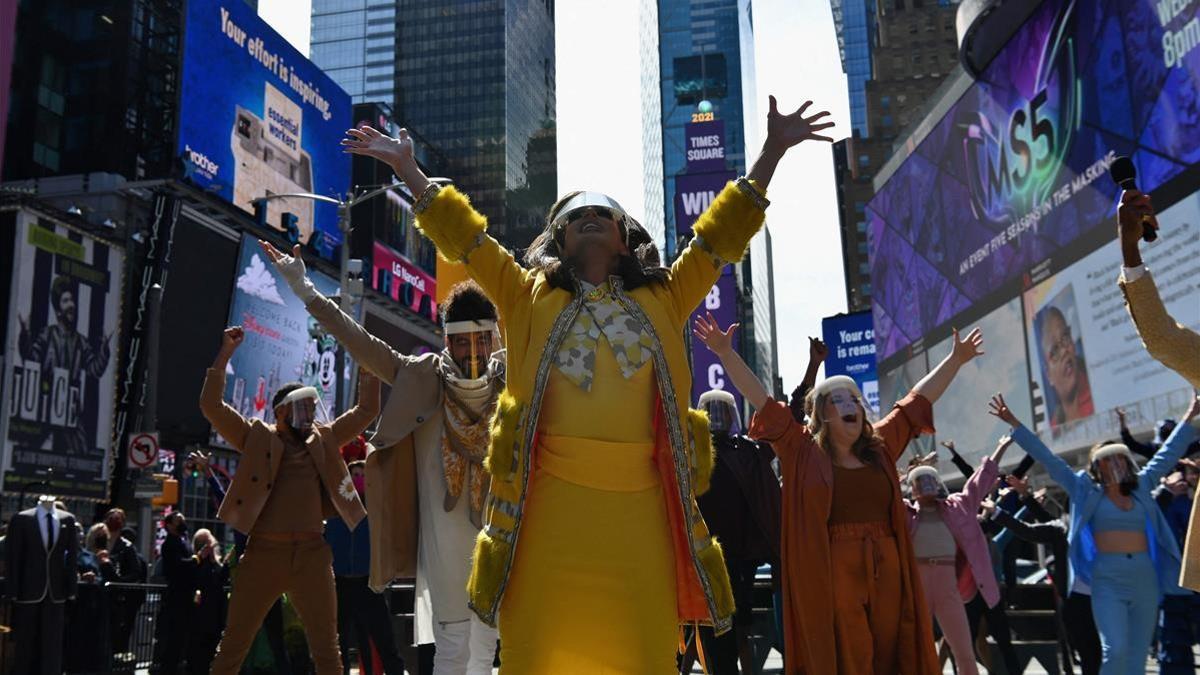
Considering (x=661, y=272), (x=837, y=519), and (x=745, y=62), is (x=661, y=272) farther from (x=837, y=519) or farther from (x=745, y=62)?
(x=745, y=62)

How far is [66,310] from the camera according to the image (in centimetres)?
3066

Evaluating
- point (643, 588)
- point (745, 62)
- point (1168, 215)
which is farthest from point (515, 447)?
point (745, 62)

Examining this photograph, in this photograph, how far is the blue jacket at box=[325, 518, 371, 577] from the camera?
7922 millimetres

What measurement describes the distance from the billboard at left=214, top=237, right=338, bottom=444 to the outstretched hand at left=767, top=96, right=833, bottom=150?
108 ft

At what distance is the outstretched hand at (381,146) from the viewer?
13.5ft

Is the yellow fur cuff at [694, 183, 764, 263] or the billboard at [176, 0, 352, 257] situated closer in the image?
the yellow fur cuff at [694, 183, 764, 263]

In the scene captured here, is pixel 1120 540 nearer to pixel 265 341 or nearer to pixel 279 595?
pixel 279 595

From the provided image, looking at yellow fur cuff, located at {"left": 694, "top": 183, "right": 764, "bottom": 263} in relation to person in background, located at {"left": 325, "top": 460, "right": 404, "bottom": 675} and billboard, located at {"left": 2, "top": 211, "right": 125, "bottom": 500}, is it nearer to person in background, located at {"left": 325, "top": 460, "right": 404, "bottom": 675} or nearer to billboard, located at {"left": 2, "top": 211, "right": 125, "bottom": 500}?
person in background, located at {"left": 325, "top": 460, "right": 404, "bottom": 675}

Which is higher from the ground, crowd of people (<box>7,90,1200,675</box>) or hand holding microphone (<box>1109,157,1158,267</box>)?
hand holding microphone (<box>1109,157,1158,267</box>)

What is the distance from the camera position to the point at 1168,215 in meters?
29.0

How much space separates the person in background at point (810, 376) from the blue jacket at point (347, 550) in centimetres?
307

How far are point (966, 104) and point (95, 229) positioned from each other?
3177 cm

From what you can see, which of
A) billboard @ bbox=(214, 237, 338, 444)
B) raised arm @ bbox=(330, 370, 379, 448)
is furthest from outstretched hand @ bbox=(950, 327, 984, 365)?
billboard @ bbox=(214, 237, 338, 444)

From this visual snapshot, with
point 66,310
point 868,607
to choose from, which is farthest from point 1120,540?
point 66,310
